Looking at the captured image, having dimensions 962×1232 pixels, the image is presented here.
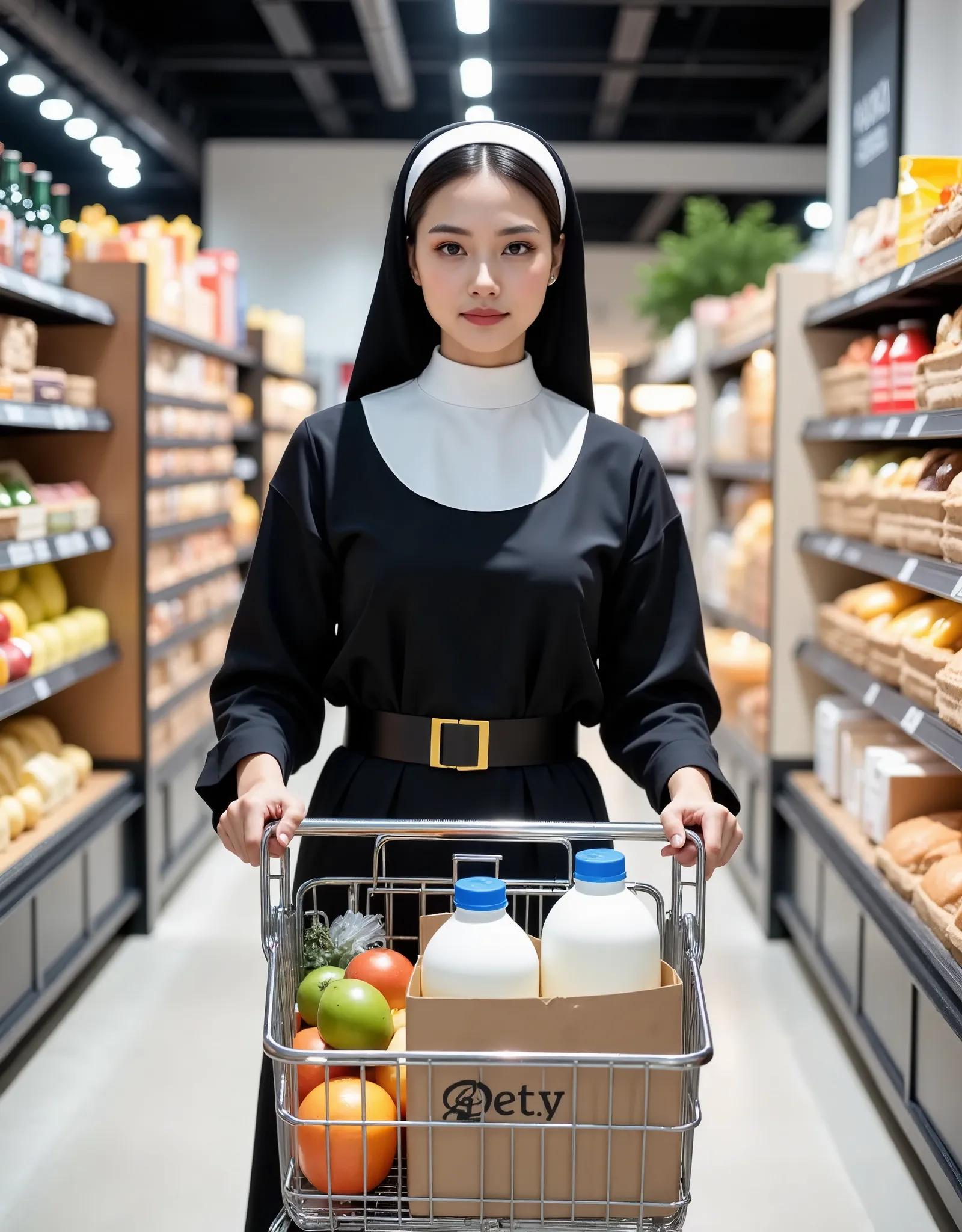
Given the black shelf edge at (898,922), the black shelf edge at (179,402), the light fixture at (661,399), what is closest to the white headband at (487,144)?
the black shelf edge at (898,922)

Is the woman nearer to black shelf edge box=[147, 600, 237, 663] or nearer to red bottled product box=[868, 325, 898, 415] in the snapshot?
red bottled product box=[868, 325, 898, 415]

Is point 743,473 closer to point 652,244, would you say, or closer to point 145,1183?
point 145,1183

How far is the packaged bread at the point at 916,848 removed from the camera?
9.82ft

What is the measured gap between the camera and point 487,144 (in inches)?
63.9

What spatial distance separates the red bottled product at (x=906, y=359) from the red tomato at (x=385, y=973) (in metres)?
2.43

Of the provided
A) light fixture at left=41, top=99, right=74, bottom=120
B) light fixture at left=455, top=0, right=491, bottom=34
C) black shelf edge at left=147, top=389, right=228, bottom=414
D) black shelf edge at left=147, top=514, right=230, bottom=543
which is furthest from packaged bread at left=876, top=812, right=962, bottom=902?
light fixture at left=41, top=99, right=74, bottom=120

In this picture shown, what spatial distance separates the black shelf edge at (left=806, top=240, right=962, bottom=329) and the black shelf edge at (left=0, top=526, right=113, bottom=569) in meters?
2.27

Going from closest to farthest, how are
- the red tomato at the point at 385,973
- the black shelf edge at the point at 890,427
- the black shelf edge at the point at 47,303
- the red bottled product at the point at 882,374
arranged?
the red tomato at the point at 385,973 < the black shelf edge at the point at 890,427 < the black shelf edge at the point at 47,303 < the red bottled product at the point at 882,374

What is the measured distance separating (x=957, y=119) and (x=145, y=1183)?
4.55 meters

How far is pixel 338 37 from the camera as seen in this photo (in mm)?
10758

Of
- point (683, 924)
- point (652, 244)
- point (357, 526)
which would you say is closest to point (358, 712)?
point (357, 526)

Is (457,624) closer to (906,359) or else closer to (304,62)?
(906,359)

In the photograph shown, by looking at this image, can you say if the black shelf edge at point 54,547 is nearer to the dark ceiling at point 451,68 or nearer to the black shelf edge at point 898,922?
the black shelf edge at point 898,922

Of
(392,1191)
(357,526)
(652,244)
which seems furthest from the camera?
(652,244)
